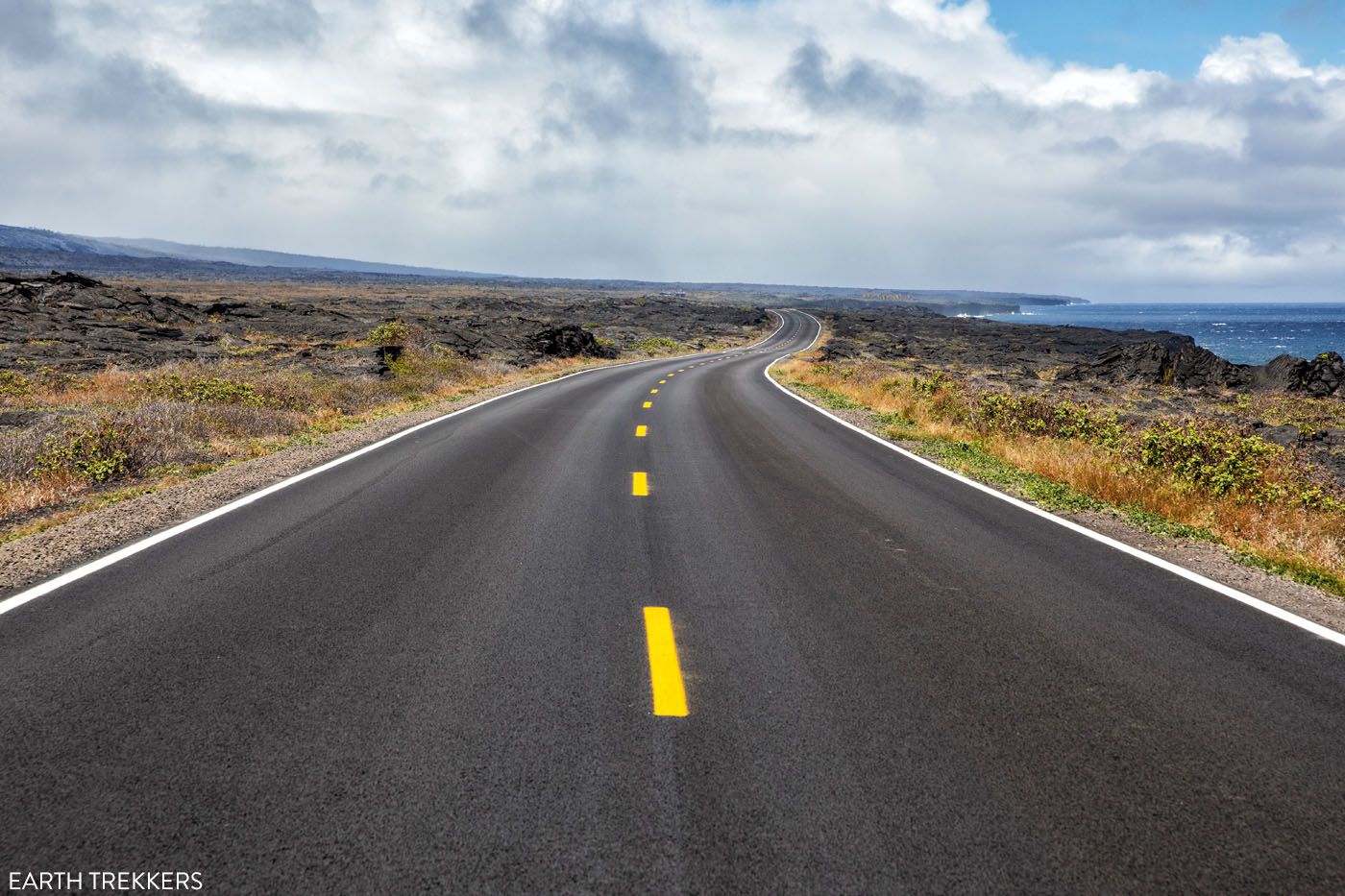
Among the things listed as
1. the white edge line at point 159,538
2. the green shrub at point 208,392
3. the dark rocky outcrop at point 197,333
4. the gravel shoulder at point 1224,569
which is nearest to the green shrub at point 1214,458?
the gravel shoulder at point 1224,569

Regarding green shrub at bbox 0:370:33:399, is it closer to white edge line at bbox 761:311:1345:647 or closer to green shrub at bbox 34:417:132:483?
green shrub at bbox 34:417:132:483

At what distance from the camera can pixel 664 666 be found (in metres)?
4.32

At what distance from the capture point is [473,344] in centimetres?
4259

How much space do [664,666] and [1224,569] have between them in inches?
219

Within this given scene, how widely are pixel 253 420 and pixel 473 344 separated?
29238mm

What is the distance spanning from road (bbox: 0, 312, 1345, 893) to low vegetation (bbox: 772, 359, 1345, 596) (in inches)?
75.5

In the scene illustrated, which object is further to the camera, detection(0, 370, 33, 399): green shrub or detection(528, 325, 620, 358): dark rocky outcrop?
detection(528, 325, 620, 358): dark rocky outcrop

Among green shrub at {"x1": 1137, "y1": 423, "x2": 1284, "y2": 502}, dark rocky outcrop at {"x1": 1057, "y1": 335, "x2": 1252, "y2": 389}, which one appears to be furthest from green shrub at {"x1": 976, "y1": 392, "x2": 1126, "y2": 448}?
dark rocky outcrop at {"x1": 1057, "y1": 335, "x2": 1252, "y2": 389}

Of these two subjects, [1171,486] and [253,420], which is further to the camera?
[253,420]

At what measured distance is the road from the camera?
9.06 feet

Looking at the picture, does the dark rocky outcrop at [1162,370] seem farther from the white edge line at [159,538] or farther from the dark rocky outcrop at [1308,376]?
the white edge line at [159,538]

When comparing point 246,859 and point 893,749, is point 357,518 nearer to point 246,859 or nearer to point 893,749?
point 246,859

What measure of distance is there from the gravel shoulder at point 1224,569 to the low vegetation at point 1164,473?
199 mm

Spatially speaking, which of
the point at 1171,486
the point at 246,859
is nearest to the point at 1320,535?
the point at 1171,486
